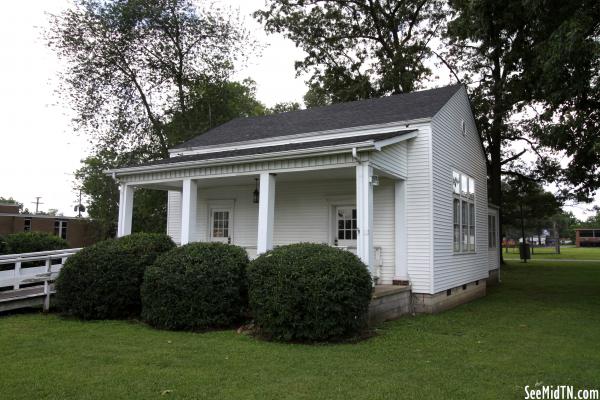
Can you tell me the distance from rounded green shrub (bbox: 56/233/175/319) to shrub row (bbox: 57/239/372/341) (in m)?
0.02

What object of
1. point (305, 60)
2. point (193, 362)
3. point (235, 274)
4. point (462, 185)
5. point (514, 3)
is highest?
point (305, 60)

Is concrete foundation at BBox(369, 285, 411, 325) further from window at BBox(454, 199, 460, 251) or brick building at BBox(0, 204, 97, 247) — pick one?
brick building at BBox(0, 204, 97, 247)

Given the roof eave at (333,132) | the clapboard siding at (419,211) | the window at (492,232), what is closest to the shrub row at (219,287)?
the clapboard siding at (419,211)

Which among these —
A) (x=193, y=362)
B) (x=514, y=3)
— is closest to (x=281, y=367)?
(x=193, y=362)

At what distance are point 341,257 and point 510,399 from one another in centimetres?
338

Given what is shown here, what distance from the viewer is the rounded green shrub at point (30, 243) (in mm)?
13359

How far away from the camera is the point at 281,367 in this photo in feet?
17.8

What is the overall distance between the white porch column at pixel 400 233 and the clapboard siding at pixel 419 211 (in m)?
0.10

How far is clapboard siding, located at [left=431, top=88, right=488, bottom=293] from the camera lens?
10.7m

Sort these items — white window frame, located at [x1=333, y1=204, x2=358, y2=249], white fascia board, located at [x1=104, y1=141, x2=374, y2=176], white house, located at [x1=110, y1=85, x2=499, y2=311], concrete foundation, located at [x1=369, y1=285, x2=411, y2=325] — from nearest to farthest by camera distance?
concrete foundation, located at [x1=369, y1=285, x2=411, y2=325]
white fascia board, located at [x1=104, y1=141, x2=374, y2=176]
white house, located at [x1=110, y1=85, x2=499, y2=311]
white window frame, located at [x1=333, y1=204, x2=358, y2=249]

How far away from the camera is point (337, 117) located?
13766mm

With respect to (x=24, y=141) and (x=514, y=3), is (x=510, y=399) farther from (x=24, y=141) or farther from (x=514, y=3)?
(x=24, y=141)

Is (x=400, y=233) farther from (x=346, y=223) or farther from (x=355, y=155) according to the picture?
(x=355, y=155)

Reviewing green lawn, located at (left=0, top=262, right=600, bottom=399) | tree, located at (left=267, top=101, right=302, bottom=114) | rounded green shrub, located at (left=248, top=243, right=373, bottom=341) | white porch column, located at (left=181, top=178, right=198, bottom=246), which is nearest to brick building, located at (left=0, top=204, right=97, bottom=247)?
tree, located at (left=267, top=101, right=302, bottom=114)
